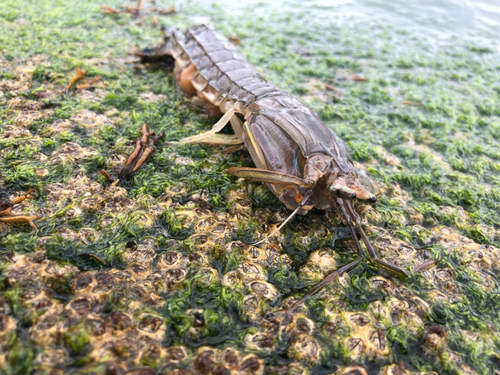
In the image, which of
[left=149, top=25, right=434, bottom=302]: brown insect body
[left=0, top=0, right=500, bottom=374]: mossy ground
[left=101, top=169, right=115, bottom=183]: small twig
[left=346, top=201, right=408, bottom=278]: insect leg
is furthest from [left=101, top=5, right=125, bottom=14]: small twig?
[left=346, top=201, right=408, bottom=278]: insect leg

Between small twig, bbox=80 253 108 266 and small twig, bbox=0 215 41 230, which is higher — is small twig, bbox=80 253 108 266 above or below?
below

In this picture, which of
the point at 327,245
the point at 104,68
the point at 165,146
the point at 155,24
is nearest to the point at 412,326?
the point at 327,245

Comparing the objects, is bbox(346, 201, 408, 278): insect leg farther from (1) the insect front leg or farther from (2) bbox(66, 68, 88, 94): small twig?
(2) bbox(66, 68, 88, 94): small twig

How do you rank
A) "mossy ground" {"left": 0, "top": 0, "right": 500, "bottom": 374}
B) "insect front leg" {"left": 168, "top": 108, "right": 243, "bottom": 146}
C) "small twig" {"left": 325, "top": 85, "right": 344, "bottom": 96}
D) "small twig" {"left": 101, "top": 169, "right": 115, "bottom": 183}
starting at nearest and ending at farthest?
"mossy ground" {"left": 0, "top": 0, "right": 500, "bottom": 374} → "small twig" {"left": 101, "top": 169, "right": 115, "bottom": 183} → "insect front leg" {"left": 168, "top": 108, "right": 243, "bottom": 146} → "small twig" {"left": 325, "top": 85, "right": 344, "bottom": 96}

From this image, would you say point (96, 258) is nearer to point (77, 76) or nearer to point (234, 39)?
point (77, 76)

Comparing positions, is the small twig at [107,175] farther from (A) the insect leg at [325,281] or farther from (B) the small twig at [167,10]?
(B) the small twig at [167,10]

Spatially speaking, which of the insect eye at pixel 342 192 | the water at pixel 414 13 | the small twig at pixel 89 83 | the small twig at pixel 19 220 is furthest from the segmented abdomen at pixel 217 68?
the water at pixel 414 13

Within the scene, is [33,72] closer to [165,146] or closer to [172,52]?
[172,52]
